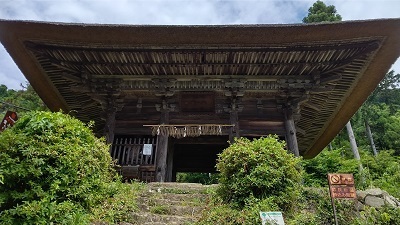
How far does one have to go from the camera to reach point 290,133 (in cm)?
931

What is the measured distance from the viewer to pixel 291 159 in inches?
221

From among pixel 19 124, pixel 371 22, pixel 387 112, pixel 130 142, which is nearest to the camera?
pixel 19 124

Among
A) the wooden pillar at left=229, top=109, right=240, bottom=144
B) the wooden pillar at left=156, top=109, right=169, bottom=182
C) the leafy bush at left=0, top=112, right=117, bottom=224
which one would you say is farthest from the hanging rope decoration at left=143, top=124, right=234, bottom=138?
the leafy bush at left=0, top=112, right=117, bottom=224

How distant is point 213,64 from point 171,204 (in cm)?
439

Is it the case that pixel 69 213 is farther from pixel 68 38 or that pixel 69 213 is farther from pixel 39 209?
pixel 68 38

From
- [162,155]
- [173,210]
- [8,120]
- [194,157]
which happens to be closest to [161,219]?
[173,210]

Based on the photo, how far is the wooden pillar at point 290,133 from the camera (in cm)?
911

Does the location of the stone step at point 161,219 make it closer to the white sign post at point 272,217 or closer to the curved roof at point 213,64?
the white sign post at point 272,217

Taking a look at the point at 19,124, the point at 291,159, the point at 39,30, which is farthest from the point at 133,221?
the point at 39,30

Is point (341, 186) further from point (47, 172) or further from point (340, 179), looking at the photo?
point (47, 172)

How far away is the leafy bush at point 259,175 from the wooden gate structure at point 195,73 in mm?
3214

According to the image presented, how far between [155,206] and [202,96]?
468 cm

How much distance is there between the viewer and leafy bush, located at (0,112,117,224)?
3.87 meters

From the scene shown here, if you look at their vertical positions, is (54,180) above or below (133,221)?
above
